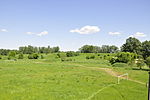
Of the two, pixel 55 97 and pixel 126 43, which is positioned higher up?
pixel 126 43

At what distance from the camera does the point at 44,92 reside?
984 inches

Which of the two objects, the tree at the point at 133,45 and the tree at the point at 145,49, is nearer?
the tree at the point at 145,49

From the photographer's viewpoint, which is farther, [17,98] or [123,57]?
[123,57]

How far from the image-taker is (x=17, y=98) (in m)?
22.1

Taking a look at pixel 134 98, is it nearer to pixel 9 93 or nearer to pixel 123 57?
pixel 9 93

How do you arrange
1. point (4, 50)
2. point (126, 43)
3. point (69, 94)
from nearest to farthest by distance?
point (69, 94) → point (126, 43) → point (4, 50)

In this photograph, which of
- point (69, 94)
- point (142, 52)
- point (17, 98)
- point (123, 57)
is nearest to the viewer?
point (17, 98)

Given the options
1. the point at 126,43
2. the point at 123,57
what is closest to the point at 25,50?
the point at 126,43

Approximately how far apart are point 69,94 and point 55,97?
229 cm

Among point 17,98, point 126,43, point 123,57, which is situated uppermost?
point 126,43

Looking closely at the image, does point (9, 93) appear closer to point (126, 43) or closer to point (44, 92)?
point (44, 92)

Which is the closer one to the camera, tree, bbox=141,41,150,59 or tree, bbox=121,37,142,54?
tree, bbox=141,41,150,59

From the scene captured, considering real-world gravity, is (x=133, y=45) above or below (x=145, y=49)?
above

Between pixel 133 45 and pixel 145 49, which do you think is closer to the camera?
pixel 145 49
